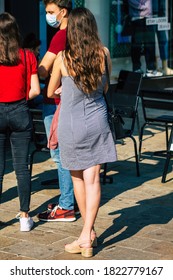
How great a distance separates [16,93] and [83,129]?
83cm

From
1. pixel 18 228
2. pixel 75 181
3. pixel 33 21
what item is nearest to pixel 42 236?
pixel 18 228

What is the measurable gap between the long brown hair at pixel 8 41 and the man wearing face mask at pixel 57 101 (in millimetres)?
378

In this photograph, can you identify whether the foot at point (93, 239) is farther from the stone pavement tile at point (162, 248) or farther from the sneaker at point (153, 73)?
the sneaker at point (153, 73)

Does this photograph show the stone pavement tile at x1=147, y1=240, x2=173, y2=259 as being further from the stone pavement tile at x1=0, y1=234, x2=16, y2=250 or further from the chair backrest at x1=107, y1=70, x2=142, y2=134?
the chair backrest at x1=107, y1=70, x2=142, y2=134

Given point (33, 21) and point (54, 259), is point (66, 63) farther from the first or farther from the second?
point (33, 21)

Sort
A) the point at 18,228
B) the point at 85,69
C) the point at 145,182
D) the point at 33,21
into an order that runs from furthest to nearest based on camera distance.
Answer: the point at 33,21
the point at 145,182
the point at 18,228
the point at 85,69

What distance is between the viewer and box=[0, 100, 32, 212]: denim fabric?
21.4 feet

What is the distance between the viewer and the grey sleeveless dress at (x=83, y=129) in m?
5.95

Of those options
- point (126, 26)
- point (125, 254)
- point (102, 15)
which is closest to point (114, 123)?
point (125, 254)

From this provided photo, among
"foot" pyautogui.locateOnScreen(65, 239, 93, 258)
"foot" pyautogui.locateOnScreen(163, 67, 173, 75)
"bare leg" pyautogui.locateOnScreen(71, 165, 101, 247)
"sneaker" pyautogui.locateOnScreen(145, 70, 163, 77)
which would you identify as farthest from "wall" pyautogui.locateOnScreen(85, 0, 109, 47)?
→ "foot" pyautogui.locateOnScreen(65, 239, 93, 258)

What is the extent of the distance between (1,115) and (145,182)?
2.43 meters

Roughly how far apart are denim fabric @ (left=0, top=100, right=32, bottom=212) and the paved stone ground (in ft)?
1.24

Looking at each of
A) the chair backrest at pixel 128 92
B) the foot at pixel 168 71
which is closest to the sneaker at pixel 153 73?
the foot at pixel 168 71

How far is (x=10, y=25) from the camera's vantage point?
641 centimetres
